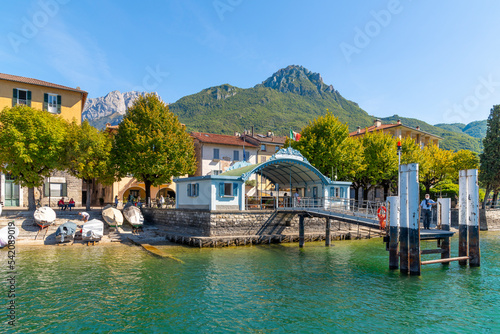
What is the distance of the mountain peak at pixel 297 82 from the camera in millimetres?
161062

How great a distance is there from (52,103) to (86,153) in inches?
497

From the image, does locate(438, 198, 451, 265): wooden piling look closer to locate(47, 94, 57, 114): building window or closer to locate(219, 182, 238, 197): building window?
locate(219, 182, 238, 197): building window

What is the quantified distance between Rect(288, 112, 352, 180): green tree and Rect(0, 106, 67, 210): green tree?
23.7m

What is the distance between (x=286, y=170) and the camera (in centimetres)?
3338

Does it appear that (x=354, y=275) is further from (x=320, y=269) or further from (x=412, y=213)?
(x=412, y=213)

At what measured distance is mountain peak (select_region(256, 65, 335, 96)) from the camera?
161m

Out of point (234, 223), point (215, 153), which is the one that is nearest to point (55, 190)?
point (215, 153)

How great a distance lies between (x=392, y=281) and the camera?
16.0 metres

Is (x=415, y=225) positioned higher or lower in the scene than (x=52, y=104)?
lower

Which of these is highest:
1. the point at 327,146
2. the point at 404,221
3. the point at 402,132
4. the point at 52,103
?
the point at 402,132

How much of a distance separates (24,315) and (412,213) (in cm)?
1634

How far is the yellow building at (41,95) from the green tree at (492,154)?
162 ft

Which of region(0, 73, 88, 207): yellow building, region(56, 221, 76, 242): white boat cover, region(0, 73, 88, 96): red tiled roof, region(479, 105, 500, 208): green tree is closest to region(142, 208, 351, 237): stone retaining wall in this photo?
region(56, 221, 76, 242): white boat cover

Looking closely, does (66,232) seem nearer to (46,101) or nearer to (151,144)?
(151,144)
